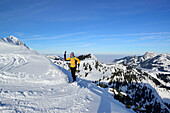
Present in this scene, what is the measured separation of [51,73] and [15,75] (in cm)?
337

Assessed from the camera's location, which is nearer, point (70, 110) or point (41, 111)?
point (41, 111)

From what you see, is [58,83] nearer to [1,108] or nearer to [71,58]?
[71,58]

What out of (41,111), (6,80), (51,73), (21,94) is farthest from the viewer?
(51,73)

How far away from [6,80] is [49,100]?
13.4 feet

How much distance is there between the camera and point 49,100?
6336 mm

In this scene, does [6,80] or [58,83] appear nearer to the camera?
[6,80]

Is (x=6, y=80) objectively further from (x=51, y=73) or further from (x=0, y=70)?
(x=51, y=73)

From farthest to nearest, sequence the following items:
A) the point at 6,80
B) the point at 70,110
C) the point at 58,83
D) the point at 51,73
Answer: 1. the point at 51,73
2. the point at 58,83
3. the point at 6,80
4. the point at 70,110

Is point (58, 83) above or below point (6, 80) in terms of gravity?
below

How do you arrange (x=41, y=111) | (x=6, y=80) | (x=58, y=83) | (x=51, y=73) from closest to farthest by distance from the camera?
1. (x=41, y=111)
2. (x=6, y=80)
3. (x=58, y=83)
4. (x=51, y=73)

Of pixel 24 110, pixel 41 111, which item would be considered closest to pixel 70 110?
pixel 41 111

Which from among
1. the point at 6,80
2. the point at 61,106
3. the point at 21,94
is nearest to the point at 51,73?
the point at 6,80

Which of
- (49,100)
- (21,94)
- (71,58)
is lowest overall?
(49,100)

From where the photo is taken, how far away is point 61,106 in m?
5.91
